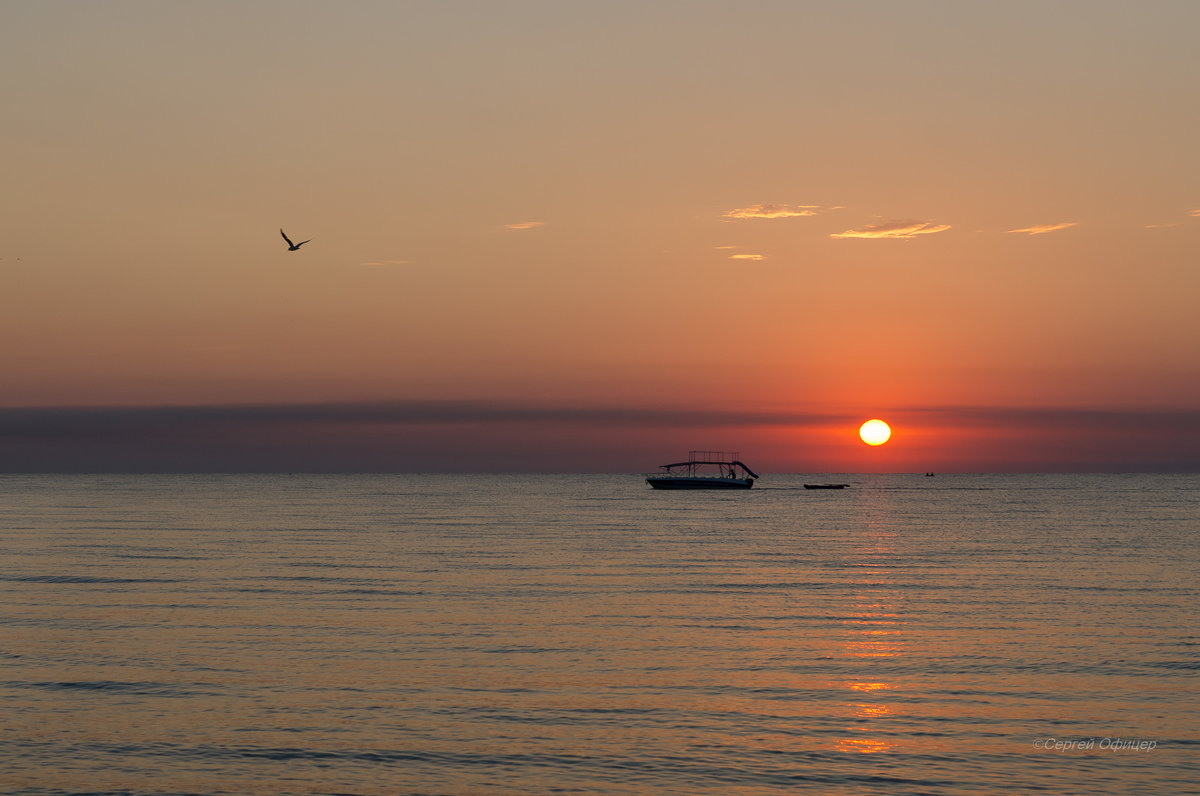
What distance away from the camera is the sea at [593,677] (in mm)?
26328

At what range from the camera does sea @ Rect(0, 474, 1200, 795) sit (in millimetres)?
26328

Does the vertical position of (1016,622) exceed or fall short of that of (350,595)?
it exceeds it

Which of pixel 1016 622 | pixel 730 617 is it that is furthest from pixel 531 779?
pixel 1016 622

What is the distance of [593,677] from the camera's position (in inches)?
1430

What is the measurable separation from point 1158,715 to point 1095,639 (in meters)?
13.9

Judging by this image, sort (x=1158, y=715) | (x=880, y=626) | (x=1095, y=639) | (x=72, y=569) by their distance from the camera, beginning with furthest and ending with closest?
(x=72, y=569) → (x=880, y=626) → (x=1095, y=639) → (x=1158, y=715)

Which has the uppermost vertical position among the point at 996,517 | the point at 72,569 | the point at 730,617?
the point at 996,517

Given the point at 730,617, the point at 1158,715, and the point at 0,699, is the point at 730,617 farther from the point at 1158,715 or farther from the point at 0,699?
the point at 0,699

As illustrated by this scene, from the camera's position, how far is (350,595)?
58.0 meters

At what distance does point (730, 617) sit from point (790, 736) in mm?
21442

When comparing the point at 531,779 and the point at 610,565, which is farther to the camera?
the point at 610,565

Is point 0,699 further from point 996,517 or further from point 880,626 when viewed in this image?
point 996,517

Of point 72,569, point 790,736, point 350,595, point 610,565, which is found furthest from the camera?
point 610,565

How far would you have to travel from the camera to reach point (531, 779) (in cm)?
2578
